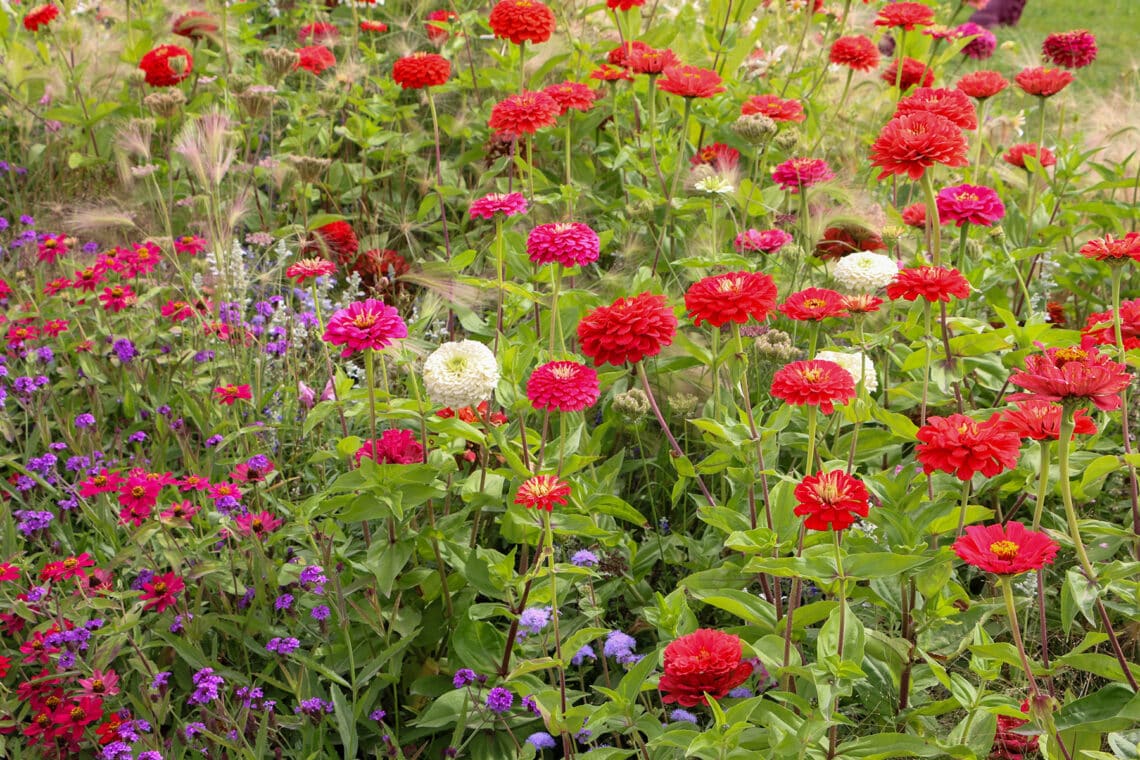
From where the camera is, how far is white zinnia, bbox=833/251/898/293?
2.52m

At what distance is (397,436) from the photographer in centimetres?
233

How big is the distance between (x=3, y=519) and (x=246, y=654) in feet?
2.63

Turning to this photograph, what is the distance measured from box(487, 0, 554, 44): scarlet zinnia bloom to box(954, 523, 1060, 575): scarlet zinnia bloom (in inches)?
83.8

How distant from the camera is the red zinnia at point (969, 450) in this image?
1.69m

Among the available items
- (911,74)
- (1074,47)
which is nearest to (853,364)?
(1074,47)

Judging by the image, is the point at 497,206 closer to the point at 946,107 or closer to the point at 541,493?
the point at 541,493

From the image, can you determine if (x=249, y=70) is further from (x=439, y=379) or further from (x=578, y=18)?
(x=439, y=379)

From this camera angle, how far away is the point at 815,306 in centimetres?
225

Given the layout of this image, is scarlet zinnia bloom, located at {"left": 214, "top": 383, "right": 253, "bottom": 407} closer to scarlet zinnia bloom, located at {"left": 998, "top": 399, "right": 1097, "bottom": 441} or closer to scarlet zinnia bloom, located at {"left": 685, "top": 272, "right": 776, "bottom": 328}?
scarlet zinnia bloom, located at {"left": 685, "top": 272, "right": 776, "bottom": 328}

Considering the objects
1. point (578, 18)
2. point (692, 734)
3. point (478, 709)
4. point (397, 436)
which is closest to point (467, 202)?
point (578, 18)

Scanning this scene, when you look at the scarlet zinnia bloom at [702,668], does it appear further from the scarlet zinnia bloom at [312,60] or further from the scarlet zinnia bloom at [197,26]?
the scarlet zinnia bloom at [197,26]

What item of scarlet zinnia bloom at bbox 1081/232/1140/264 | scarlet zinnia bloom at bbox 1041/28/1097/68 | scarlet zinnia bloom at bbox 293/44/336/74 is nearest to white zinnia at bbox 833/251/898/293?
scarlet zinnia bloom at bbox 1081/232/1140/264

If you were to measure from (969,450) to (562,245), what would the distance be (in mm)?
930

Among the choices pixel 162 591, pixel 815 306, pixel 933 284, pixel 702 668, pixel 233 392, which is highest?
pixel 933 284
